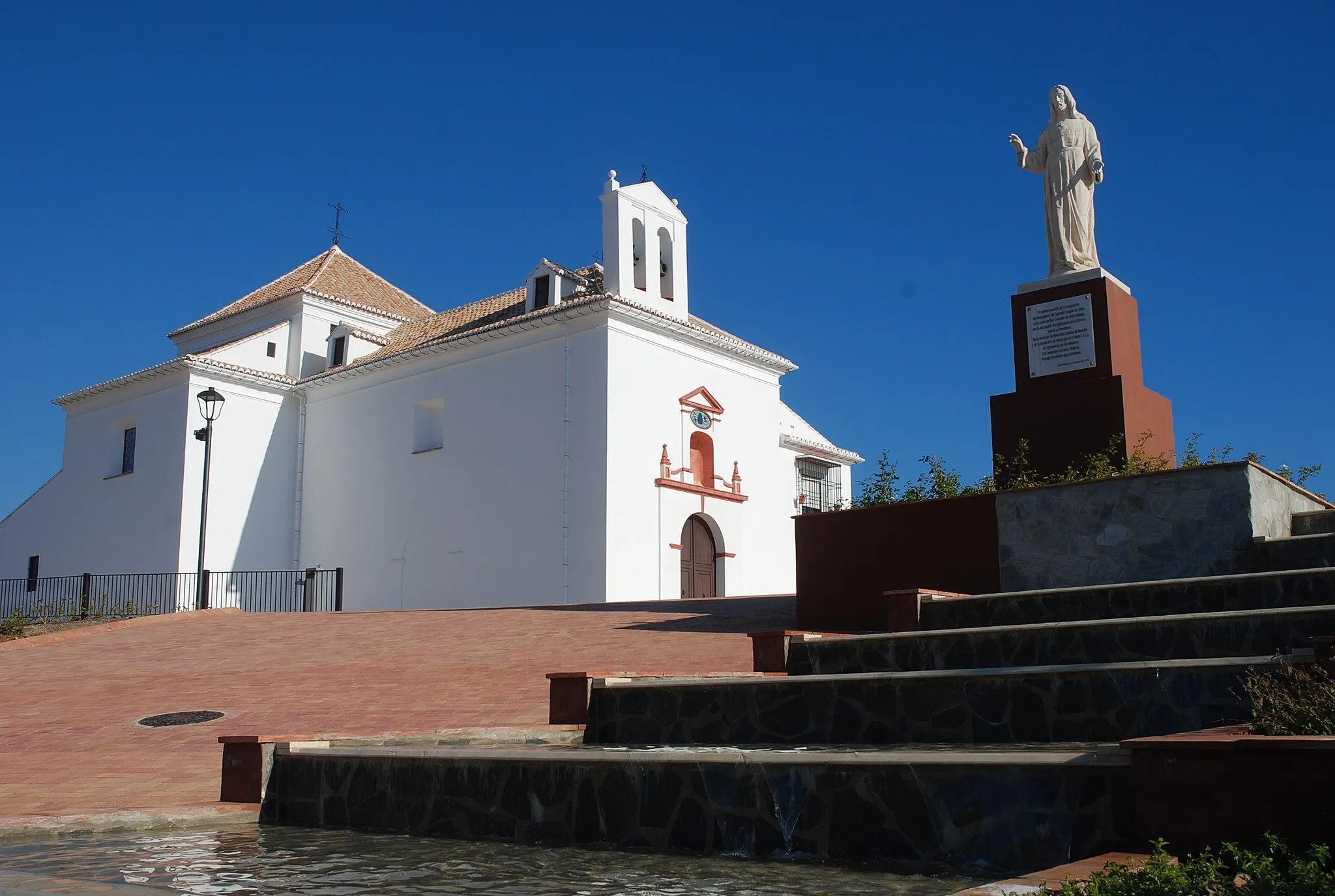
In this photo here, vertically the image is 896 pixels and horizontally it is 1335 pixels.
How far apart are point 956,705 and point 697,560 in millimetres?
21124

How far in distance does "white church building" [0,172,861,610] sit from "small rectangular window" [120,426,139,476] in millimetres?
76

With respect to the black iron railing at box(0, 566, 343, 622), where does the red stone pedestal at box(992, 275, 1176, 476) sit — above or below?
above

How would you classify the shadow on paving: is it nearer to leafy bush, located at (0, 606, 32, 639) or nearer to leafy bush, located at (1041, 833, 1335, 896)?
leafy bush, located at (0, 606, 32, 639)

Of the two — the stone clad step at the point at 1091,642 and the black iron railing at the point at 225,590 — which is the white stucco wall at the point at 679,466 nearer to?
the black iron railing at the point at 225,590

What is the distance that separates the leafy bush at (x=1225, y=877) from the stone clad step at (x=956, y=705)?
191 cm

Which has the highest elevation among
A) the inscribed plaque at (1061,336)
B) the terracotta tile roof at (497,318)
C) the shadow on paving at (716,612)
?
the terracotta tile roof at (497,318)

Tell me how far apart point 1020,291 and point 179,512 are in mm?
22942

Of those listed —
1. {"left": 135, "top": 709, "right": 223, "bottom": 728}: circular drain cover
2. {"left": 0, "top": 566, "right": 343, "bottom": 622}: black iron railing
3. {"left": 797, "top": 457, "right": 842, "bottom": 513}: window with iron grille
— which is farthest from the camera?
{"left": 797, "top": 457, "right": 842, "bottom": 513}: window with iron grille

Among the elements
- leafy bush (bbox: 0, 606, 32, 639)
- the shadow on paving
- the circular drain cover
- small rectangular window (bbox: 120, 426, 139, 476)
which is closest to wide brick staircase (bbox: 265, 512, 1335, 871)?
the circular drain cover

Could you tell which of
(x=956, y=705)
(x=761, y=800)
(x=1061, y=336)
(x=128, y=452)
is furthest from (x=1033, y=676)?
(x=128, y=452)

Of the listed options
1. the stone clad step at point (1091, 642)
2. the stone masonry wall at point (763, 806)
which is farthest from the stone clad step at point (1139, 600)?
the stone masonry wall at point (763, 806)

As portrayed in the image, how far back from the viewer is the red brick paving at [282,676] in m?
8.41

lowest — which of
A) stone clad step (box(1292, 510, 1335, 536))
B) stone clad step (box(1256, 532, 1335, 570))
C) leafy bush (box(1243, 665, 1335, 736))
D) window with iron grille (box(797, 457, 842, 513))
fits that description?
leafy bush (box(1243, 665, 1335, 736))

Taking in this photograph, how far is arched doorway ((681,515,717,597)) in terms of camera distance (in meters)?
26.7
